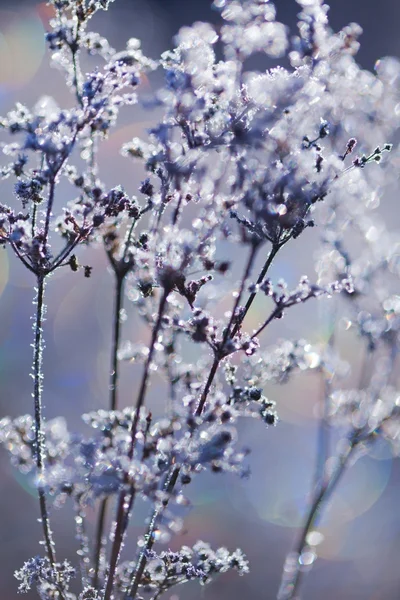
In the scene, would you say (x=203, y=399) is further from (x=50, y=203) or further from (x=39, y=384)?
(x=50, y=203)

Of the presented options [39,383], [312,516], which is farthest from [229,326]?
[312,516]

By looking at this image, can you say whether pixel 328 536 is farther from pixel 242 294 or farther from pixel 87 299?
pixel 242 294

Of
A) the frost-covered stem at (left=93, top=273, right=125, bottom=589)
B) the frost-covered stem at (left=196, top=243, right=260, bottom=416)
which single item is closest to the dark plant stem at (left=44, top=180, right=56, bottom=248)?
the frost-covered stem at (left=93, top=273, right=125, bottom=589)

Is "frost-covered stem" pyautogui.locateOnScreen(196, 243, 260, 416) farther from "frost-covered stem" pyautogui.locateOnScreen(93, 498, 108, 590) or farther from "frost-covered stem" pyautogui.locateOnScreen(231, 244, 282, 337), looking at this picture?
"frost-covered stem" pyautogui.locateOnScreen(93, 498, 108, 590)

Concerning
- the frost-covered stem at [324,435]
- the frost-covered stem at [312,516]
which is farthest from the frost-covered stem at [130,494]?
the frost-covered stem at [324,435]

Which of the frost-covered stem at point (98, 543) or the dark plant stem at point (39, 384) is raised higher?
the dark plant stem at point (39, 384)

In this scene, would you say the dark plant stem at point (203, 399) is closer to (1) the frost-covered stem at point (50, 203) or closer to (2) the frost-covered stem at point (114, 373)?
(2) the frost-covered stem at point (114, 373)

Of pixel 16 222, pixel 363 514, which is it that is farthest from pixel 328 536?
pixel 16 222
